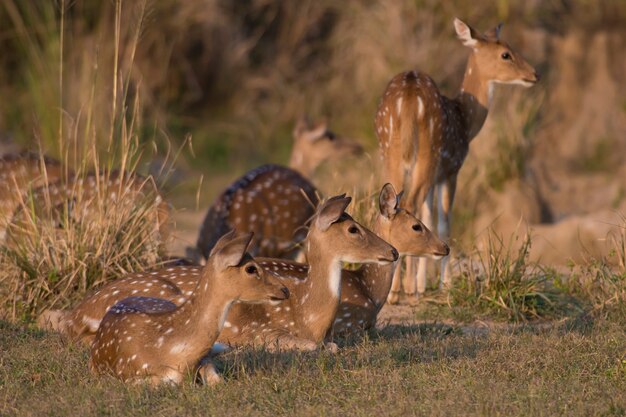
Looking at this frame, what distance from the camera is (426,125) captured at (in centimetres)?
913

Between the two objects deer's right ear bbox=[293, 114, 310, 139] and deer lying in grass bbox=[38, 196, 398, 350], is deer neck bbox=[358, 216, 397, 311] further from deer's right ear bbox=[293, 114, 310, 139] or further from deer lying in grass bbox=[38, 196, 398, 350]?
deer's right ear bbox=[293, 114, 310, 139]

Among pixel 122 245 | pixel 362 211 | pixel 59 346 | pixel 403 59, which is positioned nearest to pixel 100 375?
pixel 59 346

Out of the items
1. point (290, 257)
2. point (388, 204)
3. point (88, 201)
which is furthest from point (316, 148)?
point (388, 204)

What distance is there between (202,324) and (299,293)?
49.1 inches

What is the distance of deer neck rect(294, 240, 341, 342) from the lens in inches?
288

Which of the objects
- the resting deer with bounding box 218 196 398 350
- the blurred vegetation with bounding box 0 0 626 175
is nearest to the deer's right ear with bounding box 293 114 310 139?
the blurred vegetation with bounding box 0 0 626 175

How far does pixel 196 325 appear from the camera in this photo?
251 inches

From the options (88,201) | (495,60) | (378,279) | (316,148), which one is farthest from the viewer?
(316,148)

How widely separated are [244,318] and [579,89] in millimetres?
9874

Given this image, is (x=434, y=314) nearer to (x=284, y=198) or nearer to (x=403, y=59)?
(x=284, y=198)

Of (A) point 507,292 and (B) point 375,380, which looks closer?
(B) point 375,380

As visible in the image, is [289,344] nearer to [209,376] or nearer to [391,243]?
[209,376]

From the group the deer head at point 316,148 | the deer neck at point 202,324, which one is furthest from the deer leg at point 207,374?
the deer head at point 316,148

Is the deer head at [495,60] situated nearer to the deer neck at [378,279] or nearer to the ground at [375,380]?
the deer neck at [378,279]
